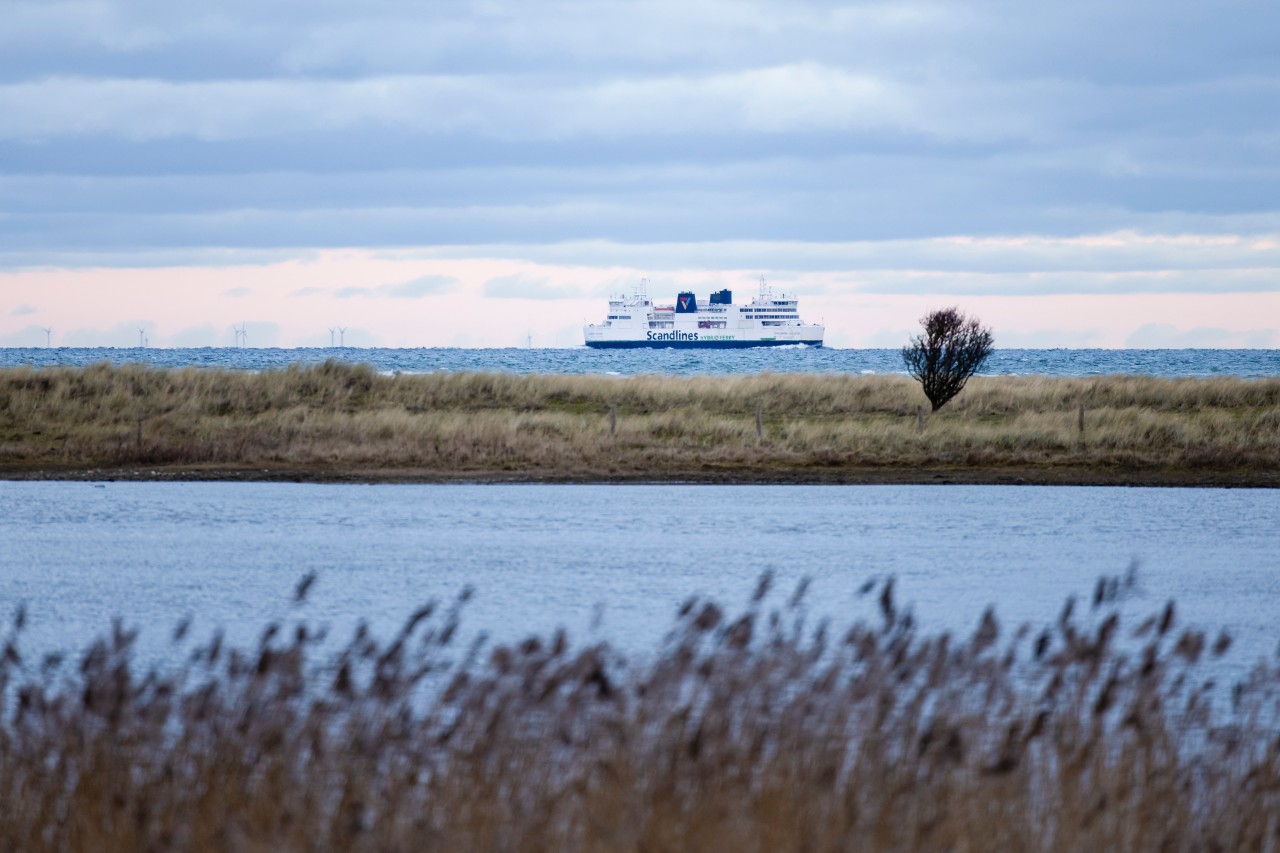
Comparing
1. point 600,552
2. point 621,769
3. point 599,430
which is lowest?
point 600,552

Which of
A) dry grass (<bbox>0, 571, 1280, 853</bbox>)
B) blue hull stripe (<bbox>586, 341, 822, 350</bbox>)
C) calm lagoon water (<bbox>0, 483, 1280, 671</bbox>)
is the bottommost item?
calm lagoon water (<bbox>0, 483, 1280, 671</bbox>)

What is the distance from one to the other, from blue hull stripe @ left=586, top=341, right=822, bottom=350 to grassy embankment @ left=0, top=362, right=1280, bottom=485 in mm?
119085

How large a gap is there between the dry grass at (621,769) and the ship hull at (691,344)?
526 ft

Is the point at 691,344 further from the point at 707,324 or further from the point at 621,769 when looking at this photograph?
the point at 621,769

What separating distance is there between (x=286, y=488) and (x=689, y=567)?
47.5 ft

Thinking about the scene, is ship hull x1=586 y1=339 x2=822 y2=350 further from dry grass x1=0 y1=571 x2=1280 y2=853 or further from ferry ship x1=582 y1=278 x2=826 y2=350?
dry grass x1=0 y1=571 x2=1280 y2=853

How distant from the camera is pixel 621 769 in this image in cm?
735

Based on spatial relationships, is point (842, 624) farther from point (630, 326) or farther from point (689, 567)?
point (630, 326)

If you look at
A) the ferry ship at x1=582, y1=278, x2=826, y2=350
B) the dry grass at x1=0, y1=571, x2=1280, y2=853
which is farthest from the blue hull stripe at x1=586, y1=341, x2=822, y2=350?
the dry grass at x1=0, y1=571, x2=1280, y2=853

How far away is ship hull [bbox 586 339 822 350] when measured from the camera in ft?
556

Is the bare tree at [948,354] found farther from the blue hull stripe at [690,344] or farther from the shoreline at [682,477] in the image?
the blue hull stripe at [690,344]

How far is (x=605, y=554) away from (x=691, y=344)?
489ft

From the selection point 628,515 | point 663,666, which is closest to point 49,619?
point 663,666

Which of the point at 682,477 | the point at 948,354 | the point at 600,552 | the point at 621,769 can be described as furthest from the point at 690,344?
the point at 621,769
